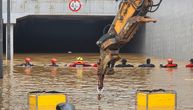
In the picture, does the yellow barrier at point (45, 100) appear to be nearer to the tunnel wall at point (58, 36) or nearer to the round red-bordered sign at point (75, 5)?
the round red-bordered sign at point (75, 5)

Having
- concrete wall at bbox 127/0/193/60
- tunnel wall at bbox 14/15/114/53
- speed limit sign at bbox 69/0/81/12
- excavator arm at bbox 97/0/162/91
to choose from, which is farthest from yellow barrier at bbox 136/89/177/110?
tunnel wall at bbox 14/15/114/53

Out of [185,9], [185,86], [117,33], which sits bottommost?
[185,86]

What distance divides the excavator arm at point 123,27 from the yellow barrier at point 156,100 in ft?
6.53

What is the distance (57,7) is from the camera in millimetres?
51375

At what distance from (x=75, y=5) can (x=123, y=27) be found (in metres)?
43.0

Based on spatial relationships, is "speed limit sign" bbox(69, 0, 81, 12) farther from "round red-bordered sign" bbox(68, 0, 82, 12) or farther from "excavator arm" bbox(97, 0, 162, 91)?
Result: "excavator arm" bbox(97, 0, 162, 91)

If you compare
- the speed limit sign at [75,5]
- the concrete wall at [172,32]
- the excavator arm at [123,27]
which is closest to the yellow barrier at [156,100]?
the excavator arm at [123,27]

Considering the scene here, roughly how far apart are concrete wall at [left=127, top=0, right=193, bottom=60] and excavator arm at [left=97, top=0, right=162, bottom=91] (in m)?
30.8

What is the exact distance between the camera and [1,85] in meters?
18.5

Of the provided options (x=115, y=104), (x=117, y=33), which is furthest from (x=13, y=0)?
(x=117, y=33)

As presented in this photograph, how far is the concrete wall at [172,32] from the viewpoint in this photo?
131ft

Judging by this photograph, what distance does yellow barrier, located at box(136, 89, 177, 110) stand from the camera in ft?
34.7

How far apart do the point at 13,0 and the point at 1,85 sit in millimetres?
33350

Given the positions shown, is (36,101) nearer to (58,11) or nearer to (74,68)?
(74,68)
